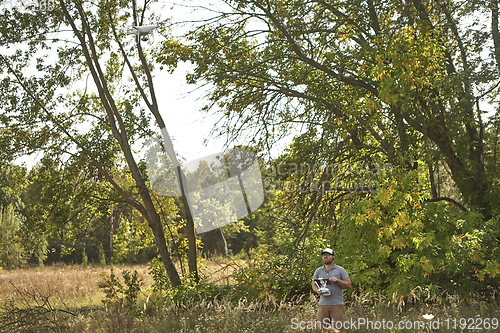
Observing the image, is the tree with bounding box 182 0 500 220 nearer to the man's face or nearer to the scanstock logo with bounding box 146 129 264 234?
the scanstock logo with bounding box 146 129 264 234

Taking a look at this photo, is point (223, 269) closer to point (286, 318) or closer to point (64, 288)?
point (286, 318)

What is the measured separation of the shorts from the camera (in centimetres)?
507

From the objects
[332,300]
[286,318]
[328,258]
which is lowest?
[286,318]

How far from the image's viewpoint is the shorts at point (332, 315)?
5.07 metres

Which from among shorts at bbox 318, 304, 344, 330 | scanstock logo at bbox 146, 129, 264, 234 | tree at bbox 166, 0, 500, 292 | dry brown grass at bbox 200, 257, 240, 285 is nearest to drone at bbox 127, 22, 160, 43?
tree at bbox 166, 0, 500, 292

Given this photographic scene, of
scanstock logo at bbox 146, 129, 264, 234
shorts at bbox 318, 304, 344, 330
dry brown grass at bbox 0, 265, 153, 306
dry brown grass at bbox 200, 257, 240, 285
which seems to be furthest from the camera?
dry brown grass at bbox 0, 265, 153, 306

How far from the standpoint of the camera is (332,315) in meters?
5.12

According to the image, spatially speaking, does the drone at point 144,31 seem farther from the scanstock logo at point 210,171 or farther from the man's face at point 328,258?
the man's face at point 328,258

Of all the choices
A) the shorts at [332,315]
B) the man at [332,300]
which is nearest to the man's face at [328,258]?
→ the man at [332,300]

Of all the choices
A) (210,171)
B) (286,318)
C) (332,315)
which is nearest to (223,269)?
(210,171)

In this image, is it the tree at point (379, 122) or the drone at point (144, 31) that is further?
the drone at point (144, 31)

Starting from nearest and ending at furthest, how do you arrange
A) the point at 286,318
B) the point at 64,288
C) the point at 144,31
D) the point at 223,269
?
the point at 286,318
the point at 144,31
the point at 223,269
the point at 64,288

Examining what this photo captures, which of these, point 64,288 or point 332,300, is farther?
point 64,288

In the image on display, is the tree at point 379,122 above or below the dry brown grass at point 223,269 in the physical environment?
above
